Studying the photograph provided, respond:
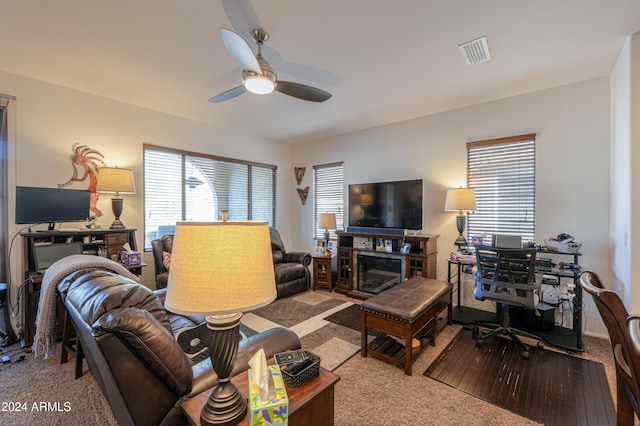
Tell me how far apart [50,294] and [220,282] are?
1.85m

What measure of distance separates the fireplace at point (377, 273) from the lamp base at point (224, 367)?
334 centimetres

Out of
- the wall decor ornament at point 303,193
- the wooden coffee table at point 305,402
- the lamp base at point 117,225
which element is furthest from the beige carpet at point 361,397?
the wall decor ornament at point 303,193

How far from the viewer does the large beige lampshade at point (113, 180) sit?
10.5ft

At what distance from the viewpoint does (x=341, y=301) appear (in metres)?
4.08

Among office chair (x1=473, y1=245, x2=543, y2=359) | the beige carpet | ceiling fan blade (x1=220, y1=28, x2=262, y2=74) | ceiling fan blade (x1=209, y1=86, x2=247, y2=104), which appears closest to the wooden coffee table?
the beige carpet

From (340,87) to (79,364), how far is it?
11.9 ft

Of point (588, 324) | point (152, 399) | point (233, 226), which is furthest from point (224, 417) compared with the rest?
point (588, 324)

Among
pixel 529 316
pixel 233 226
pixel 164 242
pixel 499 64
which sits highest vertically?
pixel 499 64

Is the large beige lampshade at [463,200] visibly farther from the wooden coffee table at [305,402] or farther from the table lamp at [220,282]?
the table lamp at [220,282]

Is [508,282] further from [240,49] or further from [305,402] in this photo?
[240,49]

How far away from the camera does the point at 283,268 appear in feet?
14.1

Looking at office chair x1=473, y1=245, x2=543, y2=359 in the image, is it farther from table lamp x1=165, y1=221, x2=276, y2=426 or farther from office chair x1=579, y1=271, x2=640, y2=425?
table lamp x1=165, y1=221, x2=276, y2=426

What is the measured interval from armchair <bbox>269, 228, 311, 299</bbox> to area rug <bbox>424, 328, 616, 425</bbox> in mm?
2350

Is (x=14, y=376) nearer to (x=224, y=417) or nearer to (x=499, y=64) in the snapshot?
(x=224, y=417)
